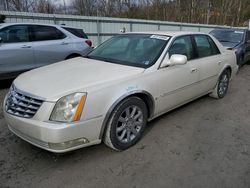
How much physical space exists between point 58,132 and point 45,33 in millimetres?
4524

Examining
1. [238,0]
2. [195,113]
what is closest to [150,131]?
[195,113]

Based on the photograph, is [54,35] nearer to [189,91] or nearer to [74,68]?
[74,68]

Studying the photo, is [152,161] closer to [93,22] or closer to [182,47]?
[182,47]

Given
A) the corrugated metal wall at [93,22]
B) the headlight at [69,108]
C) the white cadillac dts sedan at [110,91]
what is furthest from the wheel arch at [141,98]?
the corrugated metal wall at [93,22]

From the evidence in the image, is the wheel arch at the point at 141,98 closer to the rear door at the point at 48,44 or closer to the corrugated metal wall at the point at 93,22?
the rear door at the point at 48,44

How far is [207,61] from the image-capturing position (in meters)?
4.11

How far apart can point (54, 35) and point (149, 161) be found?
16.0ft

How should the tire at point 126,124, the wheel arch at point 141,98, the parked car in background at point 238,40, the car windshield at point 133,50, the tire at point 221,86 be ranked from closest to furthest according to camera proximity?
the wheel arch at point 141,98, the tire at point 126,124, the car windshield at point 133,50, the tire at point 221,86, the parked car in background at point 238,40

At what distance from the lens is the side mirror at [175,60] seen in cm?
309

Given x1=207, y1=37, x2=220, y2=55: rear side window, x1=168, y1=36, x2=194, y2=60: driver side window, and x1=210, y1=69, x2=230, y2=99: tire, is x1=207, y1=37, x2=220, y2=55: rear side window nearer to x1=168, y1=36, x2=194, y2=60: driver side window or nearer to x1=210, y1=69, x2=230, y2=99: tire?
x1=210, y1=69, x2=230, y2=99: tire

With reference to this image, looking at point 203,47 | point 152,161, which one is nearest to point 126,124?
point 152,161

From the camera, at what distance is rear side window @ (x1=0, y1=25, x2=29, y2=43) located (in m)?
5.21

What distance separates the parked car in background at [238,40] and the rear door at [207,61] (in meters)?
3.66

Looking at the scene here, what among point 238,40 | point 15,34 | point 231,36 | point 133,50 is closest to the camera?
point 133,50
